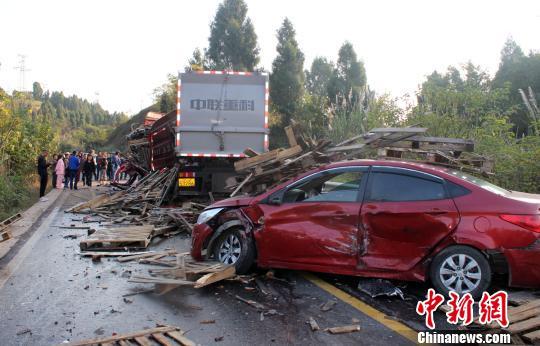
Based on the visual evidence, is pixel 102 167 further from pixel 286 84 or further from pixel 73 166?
pixel 286 84

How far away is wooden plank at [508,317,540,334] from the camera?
155 inches

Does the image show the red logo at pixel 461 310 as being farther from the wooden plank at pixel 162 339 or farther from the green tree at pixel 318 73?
the green tree at pixel 318 73

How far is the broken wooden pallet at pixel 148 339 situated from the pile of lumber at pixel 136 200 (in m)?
7.81

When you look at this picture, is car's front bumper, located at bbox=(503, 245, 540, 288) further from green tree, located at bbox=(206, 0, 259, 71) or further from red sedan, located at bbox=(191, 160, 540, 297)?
green tree, located at bbox=(206, 0, 259, 71)

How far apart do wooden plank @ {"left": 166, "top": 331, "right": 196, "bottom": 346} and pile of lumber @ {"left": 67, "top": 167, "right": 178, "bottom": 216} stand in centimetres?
786

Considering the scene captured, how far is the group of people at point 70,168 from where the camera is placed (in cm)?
1731

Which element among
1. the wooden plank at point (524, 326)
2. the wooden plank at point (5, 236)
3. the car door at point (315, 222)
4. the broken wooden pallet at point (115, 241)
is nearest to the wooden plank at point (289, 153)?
the car door at point (315, 222)

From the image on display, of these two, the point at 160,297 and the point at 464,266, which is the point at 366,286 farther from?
the point at 160,297

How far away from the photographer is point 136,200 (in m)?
13.1

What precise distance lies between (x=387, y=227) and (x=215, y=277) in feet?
6.62

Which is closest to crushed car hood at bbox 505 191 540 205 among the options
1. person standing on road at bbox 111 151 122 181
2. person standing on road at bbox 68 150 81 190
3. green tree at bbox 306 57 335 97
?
person standing on road at bbox 68 150 81 190

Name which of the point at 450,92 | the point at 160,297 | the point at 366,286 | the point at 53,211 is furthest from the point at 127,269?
the point at 450,92

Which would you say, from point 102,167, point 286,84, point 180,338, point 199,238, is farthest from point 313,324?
point 286,84

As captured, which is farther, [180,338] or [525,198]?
[525,198]
